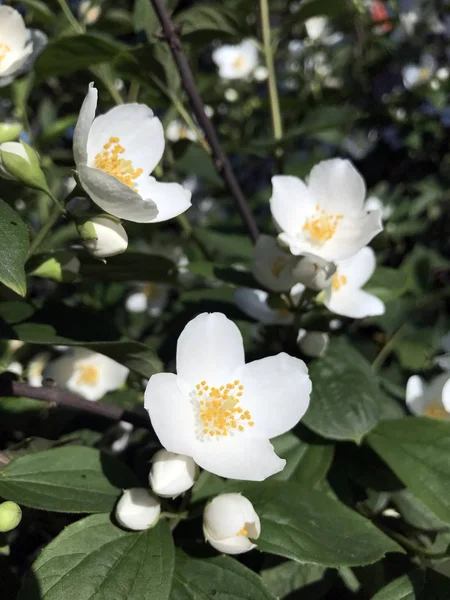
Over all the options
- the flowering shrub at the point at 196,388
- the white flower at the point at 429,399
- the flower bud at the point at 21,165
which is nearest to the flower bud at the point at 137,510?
the flowering shrub at the point at 196,388

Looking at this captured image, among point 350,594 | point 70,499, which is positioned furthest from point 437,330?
point 70,499

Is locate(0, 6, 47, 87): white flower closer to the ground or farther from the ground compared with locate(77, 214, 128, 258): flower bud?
farther from the ground

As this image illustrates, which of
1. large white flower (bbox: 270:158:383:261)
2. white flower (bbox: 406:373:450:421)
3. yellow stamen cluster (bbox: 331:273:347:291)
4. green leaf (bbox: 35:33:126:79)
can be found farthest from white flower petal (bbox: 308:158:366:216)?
green leaf (bbox: 35:33:126:79)

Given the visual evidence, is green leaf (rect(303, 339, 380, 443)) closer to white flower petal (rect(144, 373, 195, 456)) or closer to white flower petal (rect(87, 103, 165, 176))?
white flower petal (rect(144, 373, 195, 456))

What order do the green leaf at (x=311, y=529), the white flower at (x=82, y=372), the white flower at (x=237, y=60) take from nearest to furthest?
the green leaf at (x=311, y=529)
the white flower at (x=82, y=372)
the white flower at (x=237, y=60)

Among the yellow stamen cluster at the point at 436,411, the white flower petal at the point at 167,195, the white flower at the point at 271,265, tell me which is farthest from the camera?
the yellow stamen cluster at the point at 436,411

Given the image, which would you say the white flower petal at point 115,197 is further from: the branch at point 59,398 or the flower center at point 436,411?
the flower center at point 436,411

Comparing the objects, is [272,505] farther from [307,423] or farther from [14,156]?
[14,156]
